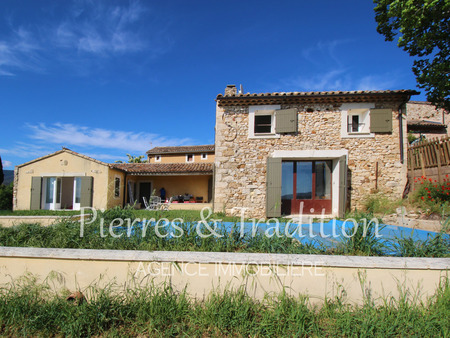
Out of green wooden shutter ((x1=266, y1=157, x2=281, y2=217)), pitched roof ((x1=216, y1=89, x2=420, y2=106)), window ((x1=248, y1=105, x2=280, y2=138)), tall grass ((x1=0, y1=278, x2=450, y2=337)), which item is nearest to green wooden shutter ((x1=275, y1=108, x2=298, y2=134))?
window ((x1=248, y1=105, x2=280, y2=138))

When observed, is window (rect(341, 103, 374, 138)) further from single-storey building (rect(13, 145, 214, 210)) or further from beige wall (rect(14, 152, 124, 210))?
beige wall (rect(14, 152, 124, 210))

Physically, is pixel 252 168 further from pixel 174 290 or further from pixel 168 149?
pixel 168 149

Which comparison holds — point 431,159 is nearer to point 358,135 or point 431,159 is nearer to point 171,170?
point 358,135

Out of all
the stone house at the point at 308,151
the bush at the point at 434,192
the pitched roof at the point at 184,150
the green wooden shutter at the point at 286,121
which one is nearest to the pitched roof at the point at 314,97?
the stone house at the point at 308,151

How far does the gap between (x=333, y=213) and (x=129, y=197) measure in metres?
12.4

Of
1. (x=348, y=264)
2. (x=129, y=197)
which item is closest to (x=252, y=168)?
(x=348, y=264)

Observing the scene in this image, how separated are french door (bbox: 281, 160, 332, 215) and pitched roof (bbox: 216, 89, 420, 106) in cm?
257

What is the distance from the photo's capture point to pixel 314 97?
9016 mm

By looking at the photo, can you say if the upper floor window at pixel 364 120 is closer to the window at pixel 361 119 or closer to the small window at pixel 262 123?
the window at pixel 361 119

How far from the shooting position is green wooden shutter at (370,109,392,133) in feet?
29.0

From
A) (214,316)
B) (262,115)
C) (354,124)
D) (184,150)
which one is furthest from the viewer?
(184,150)

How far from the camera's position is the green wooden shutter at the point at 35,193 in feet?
41.8

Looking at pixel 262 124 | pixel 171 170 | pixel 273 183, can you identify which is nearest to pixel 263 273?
pixel 273 183

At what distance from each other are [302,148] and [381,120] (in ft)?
10.5
